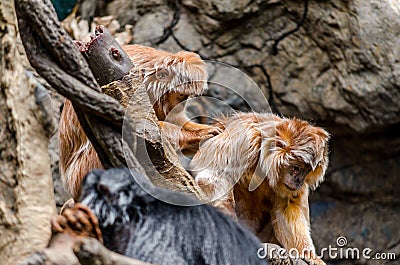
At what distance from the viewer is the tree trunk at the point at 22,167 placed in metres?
2.26

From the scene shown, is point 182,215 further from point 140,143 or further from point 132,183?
point 140,143

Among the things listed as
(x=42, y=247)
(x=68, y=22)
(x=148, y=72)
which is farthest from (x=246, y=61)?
(x=42, y=247)

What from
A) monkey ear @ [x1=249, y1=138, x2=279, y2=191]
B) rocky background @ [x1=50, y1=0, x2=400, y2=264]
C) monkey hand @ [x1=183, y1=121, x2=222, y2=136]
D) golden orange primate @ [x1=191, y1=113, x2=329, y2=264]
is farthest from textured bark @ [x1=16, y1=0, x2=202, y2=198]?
rocky background @ [x1=50, y1=0, x2=400, y2=264]

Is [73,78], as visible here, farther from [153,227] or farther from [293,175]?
[293,175]

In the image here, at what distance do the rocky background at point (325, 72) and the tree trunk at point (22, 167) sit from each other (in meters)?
3.72

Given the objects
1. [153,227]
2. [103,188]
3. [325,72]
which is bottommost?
[325,72]

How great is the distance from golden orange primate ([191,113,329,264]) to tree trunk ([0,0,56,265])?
205cm

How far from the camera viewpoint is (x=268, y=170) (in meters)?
4.41

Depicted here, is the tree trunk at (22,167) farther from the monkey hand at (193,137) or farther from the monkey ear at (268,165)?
the monkey hand at (193,137)

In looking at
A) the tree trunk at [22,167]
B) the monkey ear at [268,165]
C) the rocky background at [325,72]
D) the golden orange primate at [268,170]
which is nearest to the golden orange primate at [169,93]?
the golden orange primate at [268,170]

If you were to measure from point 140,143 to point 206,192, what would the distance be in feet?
3.65

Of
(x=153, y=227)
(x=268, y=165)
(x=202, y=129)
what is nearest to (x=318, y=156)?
(x=268, y=165)

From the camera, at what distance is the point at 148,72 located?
473cm

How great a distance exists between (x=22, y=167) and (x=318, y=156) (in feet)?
7.95
